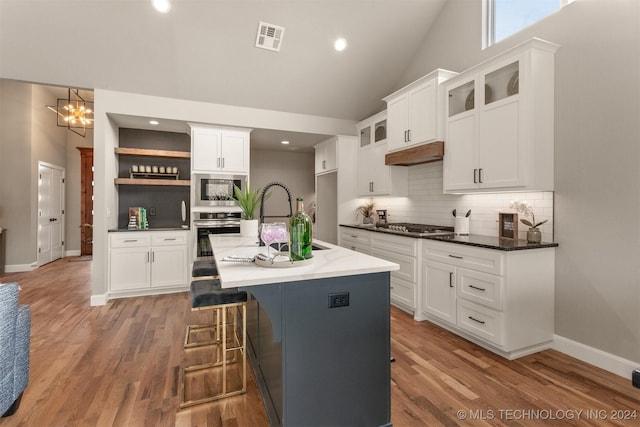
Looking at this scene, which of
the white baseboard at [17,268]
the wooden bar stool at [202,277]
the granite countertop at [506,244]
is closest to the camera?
the granite countertop at [506,244]

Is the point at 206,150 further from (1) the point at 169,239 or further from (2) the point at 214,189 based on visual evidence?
(1) the point at 169,239

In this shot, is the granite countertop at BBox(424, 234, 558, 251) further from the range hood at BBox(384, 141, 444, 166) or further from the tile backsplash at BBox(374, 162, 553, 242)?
the range hood at BBox(384, 141, 444, 166)

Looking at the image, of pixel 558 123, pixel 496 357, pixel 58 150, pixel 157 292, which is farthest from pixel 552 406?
pixel 58 150

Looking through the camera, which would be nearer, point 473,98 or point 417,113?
point 473,98

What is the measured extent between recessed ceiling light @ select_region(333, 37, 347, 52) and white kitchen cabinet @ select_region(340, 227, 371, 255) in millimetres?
2400

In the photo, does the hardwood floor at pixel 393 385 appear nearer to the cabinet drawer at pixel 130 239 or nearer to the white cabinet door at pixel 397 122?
the cabinet drawer at pixel 130 239

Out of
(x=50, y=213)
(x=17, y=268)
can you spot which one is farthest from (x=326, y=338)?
(x=50, y=213)

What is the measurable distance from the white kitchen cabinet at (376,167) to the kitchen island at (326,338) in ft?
9.21

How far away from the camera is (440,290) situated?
3.15 meters

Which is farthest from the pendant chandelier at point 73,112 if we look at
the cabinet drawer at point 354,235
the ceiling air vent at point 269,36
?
the cabinet drawer at point 354,235

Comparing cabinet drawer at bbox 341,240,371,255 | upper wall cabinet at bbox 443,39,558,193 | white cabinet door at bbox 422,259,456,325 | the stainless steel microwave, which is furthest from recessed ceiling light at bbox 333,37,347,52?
white cabinet door at bbox 422,259,456,325

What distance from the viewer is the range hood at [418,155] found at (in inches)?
135

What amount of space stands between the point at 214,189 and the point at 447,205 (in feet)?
10.2

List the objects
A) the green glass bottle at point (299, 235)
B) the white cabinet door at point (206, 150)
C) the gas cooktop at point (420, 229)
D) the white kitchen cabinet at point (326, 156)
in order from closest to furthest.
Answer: the green glass bottle at point (299, 235)
the gas cooktop at point (420, 229)
the white cabinet door at point (206, 150)
the white kitchen cabinet at point (326, 156)
